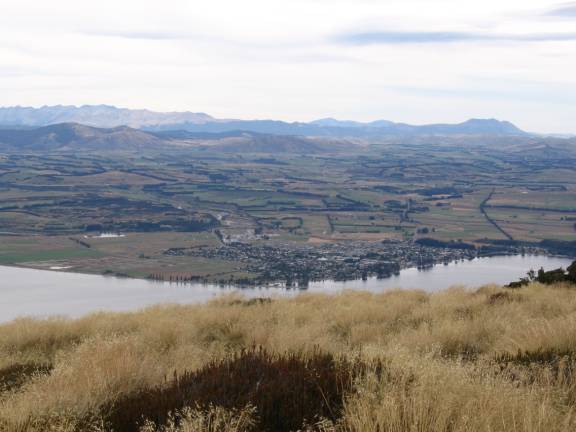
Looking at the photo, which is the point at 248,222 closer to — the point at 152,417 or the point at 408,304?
the point at 408,304

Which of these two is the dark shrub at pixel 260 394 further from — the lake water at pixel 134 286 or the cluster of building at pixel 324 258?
the cluster of building at pixel 324 258

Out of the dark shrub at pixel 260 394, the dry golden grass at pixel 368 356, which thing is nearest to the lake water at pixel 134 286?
the dry golden grass at pixel 368 356

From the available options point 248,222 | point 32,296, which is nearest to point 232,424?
point 32,296

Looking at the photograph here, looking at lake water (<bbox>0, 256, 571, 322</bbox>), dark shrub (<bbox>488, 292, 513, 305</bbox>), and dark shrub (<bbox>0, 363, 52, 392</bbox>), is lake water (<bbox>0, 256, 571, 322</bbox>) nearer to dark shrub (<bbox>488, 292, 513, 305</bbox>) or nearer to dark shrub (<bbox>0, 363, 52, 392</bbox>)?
dark shrub (<bbox>488, 292, 513, 305</bbox>)

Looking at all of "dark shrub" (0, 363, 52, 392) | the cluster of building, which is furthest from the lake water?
"dark shrub" (0, 363, 52, 392)

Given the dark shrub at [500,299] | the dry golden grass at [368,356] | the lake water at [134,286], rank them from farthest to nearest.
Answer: the lake water at [134,286] → the dark shrub at [500,299] → the dry golden grass at [368,356]
